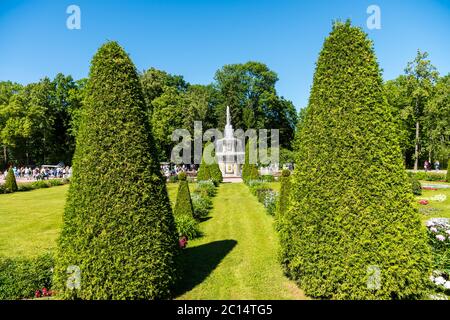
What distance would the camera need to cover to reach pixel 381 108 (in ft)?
19.2

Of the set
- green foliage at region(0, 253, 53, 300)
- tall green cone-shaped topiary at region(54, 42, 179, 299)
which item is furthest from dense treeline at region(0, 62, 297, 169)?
tall green cone-shaped topiary at region(54, 42, 179, 299)

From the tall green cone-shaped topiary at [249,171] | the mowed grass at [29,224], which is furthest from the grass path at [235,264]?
the tall green cone-shaped topiary at [249,171]

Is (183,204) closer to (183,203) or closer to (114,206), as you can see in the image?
(183,203)

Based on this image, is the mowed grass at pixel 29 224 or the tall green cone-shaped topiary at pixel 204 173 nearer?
the mowed grass at pixel 29 224

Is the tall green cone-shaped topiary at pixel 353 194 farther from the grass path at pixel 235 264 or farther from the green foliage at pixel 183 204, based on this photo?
the green foliage at pixel 183 204

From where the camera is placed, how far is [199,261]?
Result: 27.9 ft

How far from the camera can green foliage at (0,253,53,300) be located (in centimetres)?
650

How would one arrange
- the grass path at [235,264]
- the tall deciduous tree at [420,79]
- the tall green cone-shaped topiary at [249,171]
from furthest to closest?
the tall deciduous tree at [420,79] → the tall green cone-shaped topiary at [249,171] → the grass path at [235,264]

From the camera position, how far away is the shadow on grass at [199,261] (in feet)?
22.4

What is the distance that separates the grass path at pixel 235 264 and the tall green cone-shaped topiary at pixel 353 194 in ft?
2.77

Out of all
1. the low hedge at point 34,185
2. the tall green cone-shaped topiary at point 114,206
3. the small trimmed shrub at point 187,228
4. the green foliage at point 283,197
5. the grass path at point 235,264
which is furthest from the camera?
the low hedge at point 34,185

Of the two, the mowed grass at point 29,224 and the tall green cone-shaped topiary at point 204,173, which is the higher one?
the tall green cone-shaped topiary at point 204,173

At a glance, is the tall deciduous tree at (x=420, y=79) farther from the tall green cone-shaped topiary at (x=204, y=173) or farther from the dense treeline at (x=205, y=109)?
the tall green cone-shaped topiary at (x=204, y=173)

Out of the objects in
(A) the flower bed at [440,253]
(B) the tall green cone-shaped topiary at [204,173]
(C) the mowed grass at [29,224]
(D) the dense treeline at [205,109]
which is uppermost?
(D) the dense treeline at [205,109]
